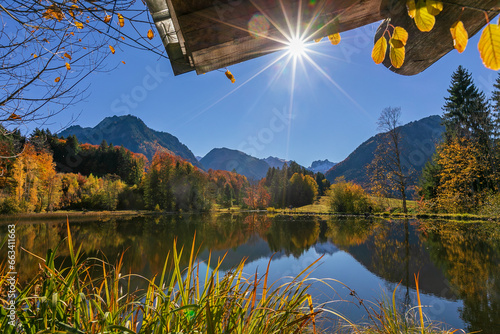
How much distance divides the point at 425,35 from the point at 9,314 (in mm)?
1786

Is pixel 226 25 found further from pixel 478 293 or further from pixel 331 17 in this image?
pixel 478 293

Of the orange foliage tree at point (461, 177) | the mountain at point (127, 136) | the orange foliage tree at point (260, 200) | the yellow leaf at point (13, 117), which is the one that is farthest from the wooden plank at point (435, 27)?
the mountain at point (127, 136)

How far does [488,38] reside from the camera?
420 mm

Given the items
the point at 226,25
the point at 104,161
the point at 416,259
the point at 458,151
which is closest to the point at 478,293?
the point at 416,259

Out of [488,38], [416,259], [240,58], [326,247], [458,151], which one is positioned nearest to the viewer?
[488,38]

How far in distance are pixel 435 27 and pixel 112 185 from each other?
1510 inches

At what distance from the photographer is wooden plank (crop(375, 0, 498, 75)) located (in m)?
0.61

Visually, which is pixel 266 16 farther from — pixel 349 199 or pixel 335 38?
pixel 349 199

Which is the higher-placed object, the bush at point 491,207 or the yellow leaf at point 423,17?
the yellow leaf at point 423,17

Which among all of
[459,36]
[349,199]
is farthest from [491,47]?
[349,199]

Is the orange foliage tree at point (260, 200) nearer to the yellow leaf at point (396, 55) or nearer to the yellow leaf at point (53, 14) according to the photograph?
the yellow leaf at point (53, 14)

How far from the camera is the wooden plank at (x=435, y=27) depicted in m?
0.61

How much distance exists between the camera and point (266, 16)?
641mm

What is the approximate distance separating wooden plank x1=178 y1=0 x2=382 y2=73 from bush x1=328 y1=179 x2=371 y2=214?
22446 millimetres
